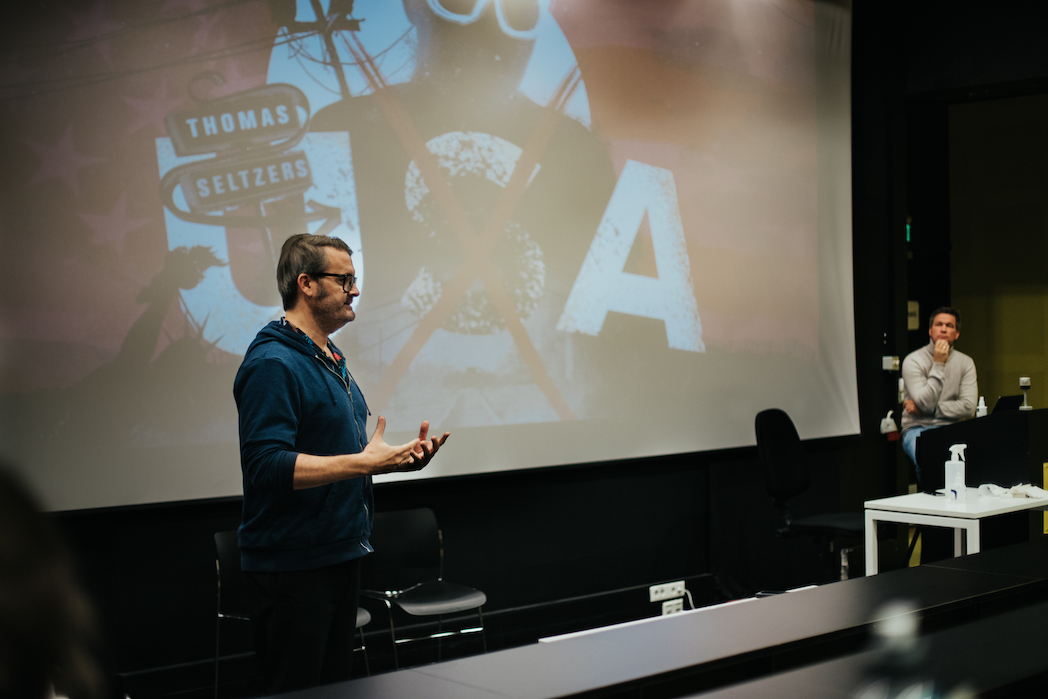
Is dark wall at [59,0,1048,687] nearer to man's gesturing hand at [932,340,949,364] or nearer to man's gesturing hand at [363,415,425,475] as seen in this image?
man's gesturing hand at [932,340,949,364]

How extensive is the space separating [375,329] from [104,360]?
1082mm

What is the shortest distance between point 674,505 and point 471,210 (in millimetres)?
2047

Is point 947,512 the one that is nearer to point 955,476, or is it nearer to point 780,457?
point 955,476

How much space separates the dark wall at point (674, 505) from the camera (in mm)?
3457

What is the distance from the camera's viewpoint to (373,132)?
387cm

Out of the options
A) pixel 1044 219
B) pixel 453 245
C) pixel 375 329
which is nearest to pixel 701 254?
pixel 453 245

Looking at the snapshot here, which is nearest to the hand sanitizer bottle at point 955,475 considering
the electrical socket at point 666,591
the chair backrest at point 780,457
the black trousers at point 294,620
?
the chair backrest at point 780,457

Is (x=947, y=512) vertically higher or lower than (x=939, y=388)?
lower

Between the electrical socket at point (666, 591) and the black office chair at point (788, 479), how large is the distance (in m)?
0.64

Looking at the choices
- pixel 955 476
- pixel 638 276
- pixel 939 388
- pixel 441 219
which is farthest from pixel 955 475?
pixel 441 219

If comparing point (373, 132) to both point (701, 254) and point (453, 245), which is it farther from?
point (701, 254)

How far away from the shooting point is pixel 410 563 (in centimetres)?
371

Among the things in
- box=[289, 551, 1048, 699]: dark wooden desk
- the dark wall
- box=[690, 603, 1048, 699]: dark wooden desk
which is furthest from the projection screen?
box=[690, 603, 1048, 699]: dark wooden desk

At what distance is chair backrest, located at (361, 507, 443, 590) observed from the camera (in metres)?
3.64
